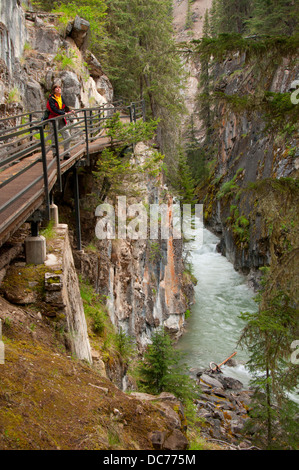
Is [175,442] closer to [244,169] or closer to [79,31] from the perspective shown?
[79,31]

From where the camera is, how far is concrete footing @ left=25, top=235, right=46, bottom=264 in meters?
5.07

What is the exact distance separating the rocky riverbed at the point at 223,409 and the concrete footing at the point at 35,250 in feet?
25.7

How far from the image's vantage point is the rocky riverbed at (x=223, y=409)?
36.4ft

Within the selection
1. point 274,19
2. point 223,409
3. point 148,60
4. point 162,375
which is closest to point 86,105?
point 148,60

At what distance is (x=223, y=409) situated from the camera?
13586 millimetres

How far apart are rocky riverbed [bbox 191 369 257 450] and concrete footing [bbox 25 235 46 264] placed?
782cm

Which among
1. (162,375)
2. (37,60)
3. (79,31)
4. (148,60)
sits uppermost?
(79,31)

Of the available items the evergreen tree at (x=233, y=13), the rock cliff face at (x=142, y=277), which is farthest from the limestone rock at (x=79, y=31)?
the evergreen tree at (x=233, y=13)

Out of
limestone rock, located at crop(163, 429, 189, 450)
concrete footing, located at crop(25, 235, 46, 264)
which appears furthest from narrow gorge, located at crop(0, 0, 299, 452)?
concrete footing, located at crop(25, 235, 46, 264)

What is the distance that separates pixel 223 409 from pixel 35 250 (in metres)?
11.9

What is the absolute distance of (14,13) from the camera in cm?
1125

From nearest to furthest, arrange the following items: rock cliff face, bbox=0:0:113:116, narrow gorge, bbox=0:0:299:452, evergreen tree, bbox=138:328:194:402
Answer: narrow gorge, bbox=0:0:299:452, evergreen tree, bbox=138:328:194:402, rock cliff face, bbox=0:0:113:116

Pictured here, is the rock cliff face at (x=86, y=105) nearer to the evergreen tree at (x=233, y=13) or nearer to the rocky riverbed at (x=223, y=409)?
the rocky riverbed at (x=223, y=409)

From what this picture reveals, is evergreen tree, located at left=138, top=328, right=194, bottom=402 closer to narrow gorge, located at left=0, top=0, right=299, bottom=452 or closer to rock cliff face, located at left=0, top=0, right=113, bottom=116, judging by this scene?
narrow gorge, located at left=0, top=0, right=299, bottom=452
